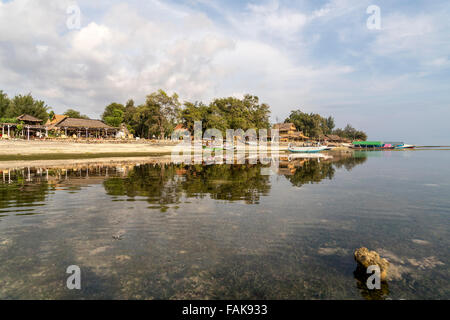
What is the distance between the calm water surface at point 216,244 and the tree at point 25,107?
8606 cm

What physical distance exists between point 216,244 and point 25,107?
3919 inches

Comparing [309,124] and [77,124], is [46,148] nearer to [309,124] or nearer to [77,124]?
[77,124]

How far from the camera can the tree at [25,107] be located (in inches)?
3031

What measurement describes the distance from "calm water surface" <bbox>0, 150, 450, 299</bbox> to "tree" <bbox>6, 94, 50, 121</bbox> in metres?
86.1

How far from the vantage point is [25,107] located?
3103 inches

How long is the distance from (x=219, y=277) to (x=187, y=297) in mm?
958

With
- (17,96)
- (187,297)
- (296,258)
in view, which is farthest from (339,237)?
(17,96)

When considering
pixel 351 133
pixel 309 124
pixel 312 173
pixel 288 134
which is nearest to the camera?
pixel 312 173

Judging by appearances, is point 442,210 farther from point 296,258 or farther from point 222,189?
point 222,189

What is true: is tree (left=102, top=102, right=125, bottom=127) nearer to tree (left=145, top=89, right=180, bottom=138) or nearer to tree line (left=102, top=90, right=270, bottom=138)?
tree line (left=102, top=90, right=270, bottom=138)

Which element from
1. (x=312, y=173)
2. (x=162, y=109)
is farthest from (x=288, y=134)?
(x=312, y=173)

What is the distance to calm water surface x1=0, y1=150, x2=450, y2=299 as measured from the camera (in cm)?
517

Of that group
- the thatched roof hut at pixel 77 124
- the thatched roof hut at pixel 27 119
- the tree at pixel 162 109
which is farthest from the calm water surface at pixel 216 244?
the thatched roof hut at pixel 27 119

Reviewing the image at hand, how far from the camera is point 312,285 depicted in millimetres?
5297
